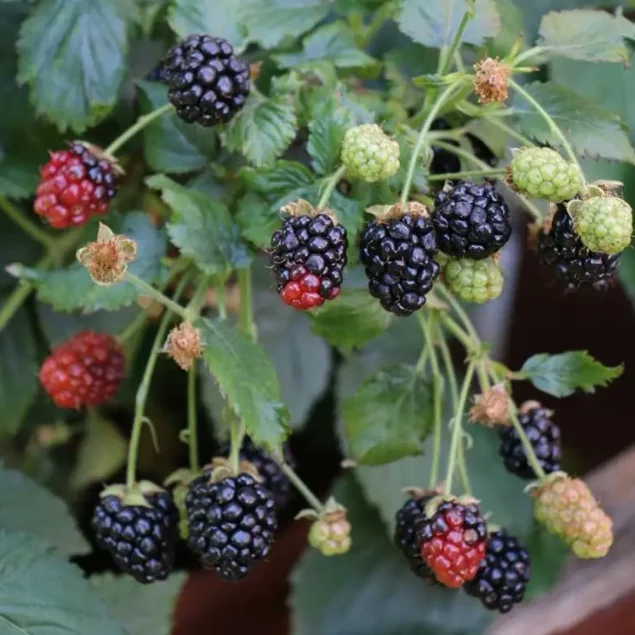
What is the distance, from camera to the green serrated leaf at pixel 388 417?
674mm

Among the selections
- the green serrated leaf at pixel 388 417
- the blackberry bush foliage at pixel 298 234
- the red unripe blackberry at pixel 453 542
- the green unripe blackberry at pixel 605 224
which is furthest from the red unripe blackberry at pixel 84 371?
the green unripe blackberry at pixel 605 224

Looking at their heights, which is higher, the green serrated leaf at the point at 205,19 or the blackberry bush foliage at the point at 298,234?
the green serrated leaf at the point at 205,19

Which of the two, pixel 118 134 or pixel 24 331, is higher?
pixel 118 134

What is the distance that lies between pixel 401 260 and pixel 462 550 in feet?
0.71

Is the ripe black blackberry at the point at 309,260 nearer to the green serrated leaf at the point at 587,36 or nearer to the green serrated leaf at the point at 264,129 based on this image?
the green serrated leaf at the point at 264,129

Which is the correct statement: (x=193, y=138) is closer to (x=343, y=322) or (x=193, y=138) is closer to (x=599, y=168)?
(x=343, y=322)

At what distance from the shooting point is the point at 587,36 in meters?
0.63

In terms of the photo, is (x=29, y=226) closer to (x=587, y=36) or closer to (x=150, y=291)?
(x=150, y=291)

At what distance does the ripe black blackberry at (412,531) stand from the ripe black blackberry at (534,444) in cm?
8

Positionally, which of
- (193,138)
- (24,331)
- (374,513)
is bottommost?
(374,513)

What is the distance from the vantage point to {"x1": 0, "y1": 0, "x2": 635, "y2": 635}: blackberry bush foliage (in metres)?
0.52

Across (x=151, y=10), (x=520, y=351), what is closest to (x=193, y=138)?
(x=151, y=10)

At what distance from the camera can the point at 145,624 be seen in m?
0.81

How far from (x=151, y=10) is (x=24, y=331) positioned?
398 millimetres
